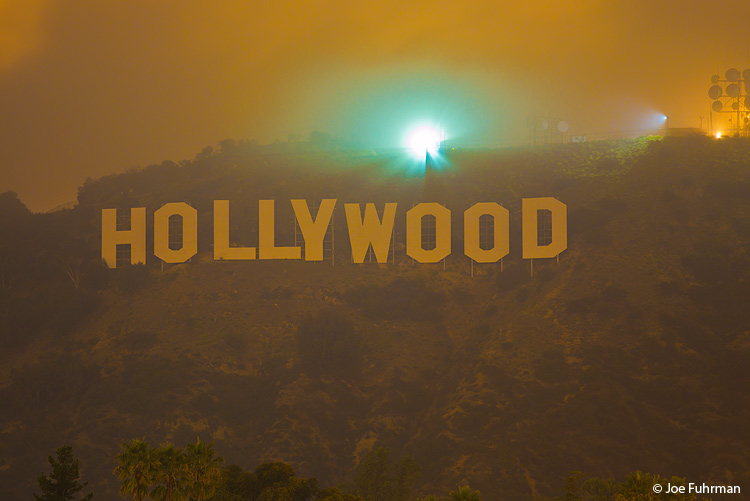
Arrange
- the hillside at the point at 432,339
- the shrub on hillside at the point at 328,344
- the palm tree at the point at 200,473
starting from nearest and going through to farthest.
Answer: the palm tree at the point at 200,473, the hillside at the point at 432,339, the shrub on hillside at the point at 328,344

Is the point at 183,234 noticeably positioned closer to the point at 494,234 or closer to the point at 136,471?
the point at 494,234

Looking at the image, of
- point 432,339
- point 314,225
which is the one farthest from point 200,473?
point 314,225

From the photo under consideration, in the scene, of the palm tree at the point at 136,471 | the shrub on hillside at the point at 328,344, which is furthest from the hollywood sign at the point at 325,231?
the palm tree at the point at 136,471

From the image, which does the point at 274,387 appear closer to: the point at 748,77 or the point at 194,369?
the point at 194,369

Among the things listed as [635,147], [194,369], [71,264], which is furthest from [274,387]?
[635,147]

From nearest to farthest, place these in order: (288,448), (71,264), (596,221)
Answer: (288,448) → (596,221) → (71,264)

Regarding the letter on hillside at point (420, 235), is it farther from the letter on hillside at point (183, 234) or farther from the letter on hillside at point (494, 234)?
the letter on hillside at point (183, 234)
